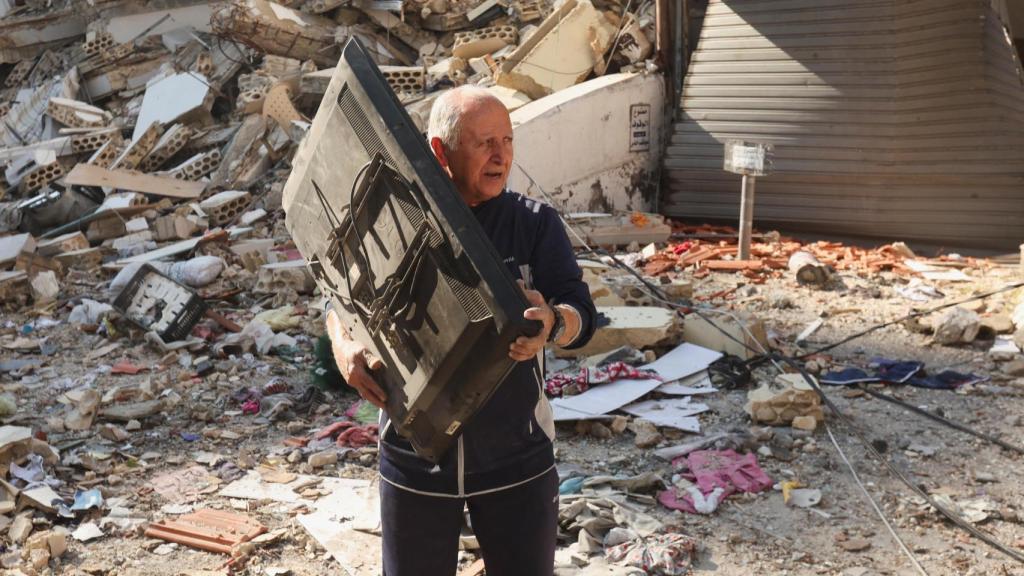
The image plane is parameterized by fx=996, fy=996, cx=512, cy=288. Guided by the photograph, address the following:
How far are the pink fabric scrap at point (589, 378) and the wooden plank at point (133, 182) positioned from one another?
7.53 metres

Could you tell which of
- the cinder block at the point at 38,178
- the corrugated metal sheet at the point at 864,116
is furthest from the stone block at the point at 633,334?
the cinder block at the point at 38,178

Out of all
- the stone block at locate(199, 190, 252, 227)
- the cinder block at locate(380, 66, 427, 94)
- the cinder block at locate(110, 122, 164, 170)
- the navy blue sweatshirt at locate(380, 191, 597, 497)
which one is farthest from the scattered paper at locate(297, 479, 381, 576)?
the cinder block at locate(110, 122, 164, 170)

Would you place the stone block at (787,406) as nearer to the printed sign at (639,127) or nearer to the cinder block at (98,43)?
the printed sign at (639,127)

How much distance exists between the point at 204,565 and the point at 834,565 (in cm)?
277

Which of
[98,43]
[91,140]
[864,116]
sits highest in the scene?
[98,43]

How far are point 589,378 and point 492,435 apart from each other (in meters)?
4.15

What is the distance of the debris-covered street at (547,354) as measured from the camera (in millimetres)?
4641

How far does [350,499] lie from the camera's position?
5012 millimetres

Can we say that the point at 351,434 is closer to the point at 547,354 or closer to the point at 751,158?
the point at 547,354

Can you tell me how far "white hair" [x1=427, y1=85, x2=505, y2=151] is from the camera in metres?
2.28

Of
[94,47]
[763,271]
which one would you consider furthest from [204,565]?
[94,47]

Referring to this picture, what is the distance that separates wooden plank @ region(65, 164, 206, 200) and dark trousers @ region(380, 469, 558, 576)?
1085 cm

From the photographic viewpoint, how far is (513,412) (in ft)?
7.58

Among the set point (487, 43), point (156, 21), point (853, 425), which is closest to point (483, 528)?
point (853, 425)
